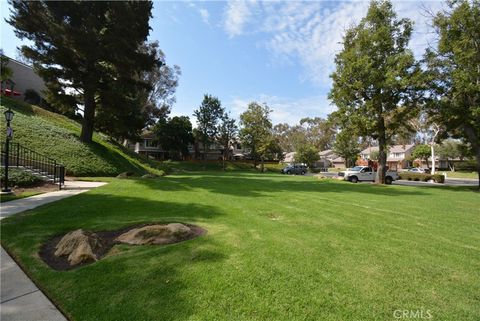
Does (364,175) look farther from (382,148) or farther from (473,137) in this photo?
(473,137)

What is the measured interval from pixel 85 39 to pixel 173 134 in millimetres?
39444

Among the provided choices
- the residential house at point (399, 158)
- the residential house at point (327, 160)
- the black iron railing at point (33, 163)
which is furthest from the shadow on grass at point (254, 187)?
the residential house at point (327, 160)

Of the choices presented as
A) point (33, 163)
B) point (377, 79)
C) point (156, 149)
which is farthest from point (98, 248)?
point (156, 149)

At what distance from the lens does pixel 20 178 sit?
12828 millimetres

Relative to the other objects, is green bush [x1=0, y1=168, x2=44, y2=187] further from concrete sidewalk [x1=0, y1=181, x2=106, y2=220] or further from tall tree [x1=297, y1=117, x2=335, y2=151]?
tall tree [x1=297, y1=117, x2=335, y2=151]

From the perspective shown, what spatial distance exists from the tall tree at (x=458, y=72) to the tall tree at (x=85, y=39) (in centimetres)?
2211

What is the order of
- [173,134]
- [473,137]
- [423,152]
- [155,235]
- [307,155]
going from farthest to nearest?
1. [423,152]
2. [307,155]
3. [173,134]
4. [473,137]
5. [155,235]

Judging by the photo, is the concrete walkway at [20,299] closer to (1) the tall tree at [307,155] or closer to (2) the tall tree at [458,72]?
(2) the tall tree at [458,72]

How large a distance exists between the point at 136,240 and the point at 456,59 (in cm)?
2571

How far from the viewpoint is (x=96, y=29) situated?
63.6 feet

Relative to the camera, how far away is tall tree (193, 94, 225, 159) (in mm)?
61438

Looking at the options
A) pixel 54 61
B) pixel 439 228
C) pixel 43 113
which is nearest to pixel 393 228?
pixel 439 228

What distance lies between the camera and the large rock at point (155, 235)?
545cm

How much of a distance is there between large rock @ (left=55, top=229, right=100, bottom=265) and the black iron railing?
10708 millimetres
